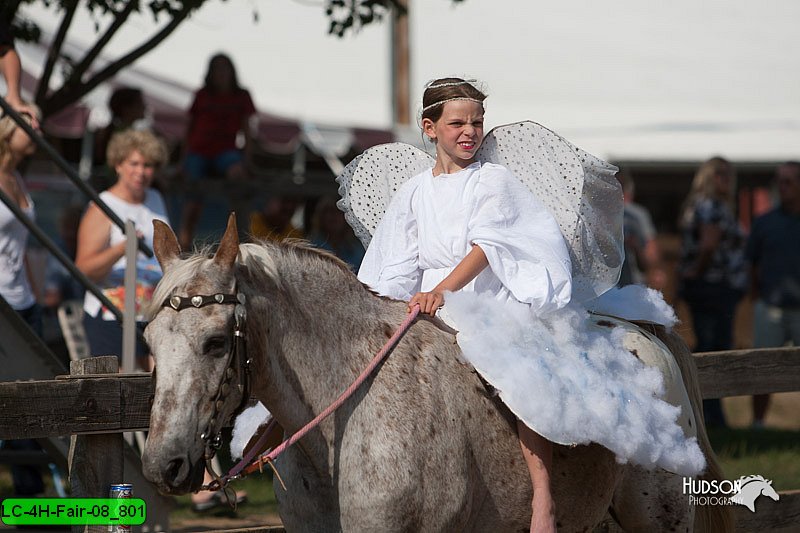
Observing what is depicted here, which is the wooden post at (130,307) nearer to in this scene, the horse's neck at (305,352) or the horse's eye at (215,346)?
the horse's neck at (305,352)

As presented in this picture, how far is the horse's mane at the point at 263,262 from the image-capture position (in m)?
3.72

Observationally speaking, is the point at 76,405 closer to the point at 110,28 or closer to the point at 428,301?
the point at 428,301

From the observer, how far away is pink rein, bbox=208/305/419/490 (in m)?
3.91

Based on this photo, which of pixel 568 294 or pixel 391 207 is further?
pixel 391 207

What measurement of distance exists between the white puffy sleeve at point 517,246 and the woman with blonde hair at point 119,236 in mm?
3409

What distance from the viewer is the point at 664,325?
500 cm

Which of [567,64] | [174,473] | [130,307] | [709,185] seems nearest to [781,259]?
[709,185]

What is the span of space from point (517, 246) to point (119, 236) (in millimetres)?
3921

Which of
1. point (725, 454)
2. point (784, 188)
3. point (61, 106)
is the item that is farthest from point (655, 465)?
point (784, 188)

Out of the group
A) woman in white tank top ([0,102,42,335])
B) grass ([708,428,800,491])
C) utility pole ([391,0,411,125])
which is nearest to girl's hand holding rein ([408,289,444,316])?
woman in white tank top ([0,102,42,335])

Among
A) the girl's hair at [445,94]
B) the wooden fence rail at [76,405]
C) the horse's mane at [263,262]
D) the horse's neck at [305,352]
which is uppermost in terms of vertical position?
the girl's hair at [445,94]

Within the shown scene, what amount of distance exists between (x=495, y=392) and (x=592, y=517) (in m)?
0.79

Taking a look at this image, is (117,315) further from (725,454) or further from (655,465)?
(725,454)

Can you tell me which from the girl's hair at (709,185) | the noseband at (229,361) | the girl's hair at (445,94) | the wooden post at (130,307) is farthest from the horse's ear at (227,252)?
the girl's hair at (709,185)
